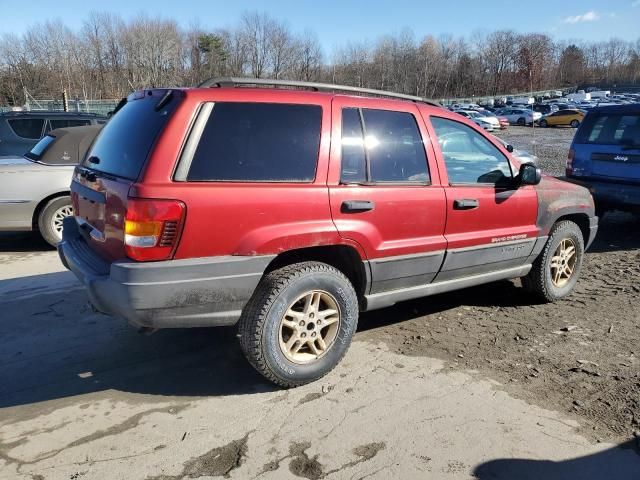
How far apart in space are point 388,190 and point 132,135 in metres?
1.71

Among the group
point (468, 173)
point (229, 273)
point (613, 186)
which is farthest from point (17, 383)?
point (613, 186)

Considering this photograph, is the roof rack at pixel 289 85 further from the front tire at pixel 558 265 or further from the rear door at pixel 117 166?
the front tire at pixel 558 265

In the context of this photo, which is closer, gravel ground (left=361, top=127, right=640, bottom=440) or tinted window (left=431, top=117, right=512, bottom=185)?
gravel ground (left=361, top=127, right=640, bottom=440)

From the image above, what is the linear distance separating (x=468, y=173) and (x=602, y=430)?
6.76ft

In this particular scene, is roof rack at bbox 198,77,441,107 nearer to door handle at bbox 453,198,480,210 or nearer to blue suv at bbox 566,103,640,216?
door handle at bbox 453,198,480,210

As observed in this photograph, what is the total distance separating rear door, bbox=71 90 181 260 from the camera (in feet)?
9.97

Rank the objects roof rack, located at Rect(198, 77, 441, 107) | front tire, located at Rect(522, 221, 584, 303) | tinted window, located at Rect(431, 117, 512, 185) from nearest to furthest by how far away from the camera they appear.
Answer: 1. roof rack, located at Rect(198, 77, 441, 107)
2. tinted window, located at Rect(431, 117, 512, 185)
3. front tire, located at Rect(522, 221, 584, 303)

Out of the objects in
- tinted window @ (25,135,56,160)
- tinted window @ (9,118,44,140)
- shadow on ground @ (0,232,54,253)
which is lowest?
shadow on ground @ (0,232,54,253)

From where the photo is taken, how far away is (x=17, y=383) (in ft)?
11.5

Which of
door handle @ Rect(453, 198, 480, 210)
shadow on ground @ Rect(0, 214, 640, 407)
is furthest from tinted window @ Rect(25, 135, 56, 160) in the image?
door handle @ Rect(453, 198, 480, 210)

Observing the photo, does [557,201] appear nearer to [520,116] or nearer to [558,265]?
[558,265]

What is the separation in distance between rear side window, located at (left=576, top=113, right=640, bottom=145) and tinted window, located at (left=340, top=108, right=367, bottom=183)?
535cm

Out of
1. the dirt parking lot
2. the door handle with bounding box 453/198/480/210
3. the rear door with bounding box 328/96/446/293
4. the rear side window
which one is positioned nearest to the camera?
the dirt parking lot

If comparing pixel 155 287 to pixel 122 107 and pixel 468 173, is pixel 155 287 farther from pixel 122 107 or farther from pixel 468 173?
pixel 468 173
